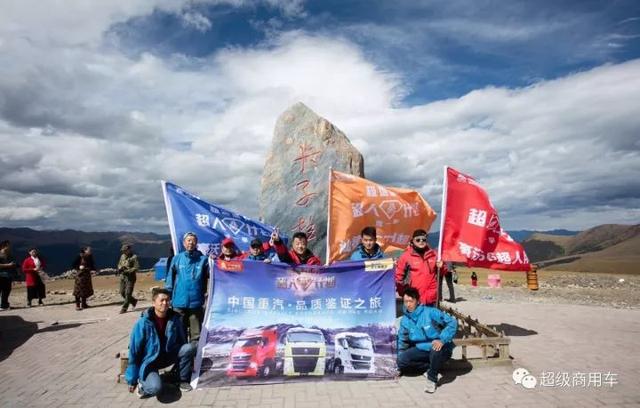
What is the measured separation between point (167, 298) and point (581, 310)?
12.1m

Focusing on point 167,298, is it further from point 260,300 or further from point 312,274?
point 312,274

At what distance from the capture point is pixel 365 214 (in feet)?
30.4

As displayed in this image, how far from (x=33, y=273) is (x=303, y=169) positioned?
10.5m

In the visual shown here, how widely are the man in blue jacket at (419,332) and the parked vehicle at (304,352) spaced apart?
129 cm

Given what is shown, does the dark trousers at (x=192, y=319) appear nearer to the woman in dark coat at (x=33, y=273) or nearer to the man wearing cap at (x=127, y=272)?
the man wearing cap at (x=127, y=272)

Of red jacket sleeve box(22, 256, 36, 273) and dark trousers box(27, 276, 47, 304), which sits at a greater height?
red jacket sleeve box(22, 256, 36, 273)

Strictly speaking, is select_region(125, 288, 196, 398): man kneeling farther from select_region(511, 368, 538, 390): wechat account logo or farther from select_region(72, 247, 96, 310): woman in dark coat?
select_region(72, 247, 96, 310): woman in dark coat

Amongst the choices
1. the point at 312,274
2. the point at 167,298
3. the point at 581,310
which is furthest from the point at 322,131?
the point at 581,310

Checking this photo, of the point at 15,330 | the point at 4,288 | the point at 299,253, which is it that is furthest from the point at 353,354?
the point at 4,288

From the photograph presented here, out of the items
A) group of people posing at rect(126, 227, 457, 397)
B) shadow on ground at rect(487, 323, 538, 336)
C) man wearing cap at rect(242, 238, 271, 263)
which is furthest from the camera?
shadow on ground at rect(487, 323, 538, 336)

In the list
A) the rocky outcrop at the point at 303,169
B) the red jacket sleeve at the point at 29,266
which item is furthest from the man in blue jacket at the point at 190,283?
the red jacket sleeve at the point at 29,266

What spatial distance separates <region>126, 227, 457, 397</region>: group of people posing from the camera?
19.5 feet

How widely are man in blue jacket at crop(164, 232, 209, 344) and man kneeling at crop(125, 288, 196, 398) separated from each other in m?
0.76

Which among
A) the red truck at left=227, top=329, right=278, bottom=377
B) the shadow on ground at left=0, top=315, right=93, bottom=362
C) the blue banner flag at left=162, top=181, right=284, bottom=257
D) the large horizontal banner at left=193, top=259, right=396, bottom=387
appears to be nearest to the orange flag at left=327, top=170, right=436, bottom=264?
the blue banner flag at left=162, top=181, right=284, bottom=257
